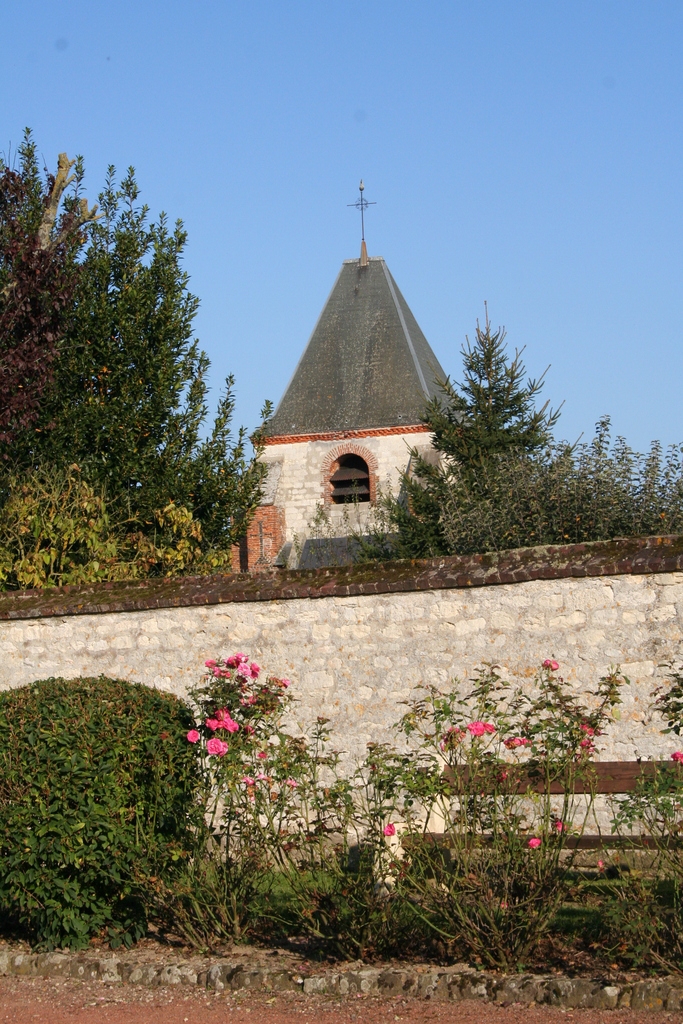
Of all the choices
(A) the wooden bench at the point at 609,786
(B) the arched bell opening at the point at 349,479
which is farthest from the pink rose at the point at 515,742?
(B) the arched bell opening at the point at 349,479

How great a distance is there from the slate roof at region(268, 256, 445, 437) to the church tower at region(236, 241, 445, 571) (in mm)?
31

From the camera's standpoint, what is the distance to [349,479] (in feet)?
94.4

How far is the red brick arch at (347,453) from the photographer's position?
92.8ft

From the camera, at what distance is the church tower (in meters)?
28.1

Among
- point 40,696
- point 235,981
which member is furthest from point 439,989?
point 40,696

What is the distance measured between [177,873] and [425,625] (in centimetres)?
241

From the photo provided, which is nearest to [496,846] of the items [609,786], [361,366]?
[609,786]

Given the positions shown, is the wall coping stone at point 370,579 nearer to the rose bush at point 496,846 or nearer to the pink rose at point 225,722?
the rose bush at point 496,846

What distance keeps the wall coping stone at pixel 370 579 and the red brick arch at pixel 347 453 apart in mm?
20584

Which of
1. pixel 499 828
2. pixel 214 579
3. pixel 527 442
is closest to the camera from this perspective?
pixel 499 828

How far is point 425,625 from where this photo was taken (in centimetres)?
695

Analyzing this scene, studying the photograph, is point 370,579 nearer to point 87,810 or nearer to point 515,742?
point 515,742

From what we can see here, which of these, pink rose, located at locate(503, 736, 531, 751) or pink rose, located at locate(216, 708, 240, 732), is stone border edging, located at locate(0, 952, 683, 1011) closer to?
pink rose, located at locate(503, 736, 531, 751)

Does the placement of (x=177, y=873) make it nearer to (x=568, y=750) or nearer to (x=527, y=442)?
(x=568, y=750)
